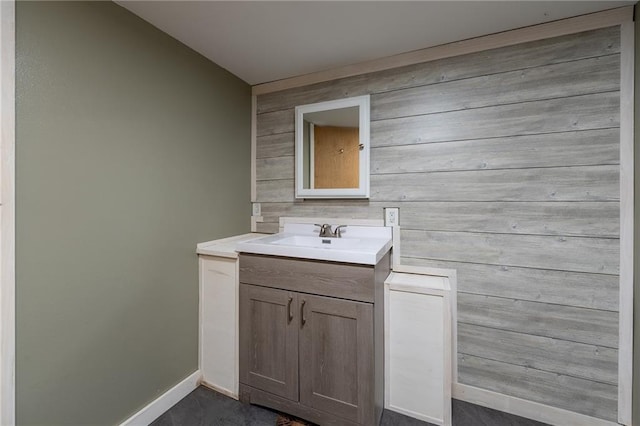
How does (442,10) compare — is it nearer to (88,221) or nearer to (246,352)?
(88,221)

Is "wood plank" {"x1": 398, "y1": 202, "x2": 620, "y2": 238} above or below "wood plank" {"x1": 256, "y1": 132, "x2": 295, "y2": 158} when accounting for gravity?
below

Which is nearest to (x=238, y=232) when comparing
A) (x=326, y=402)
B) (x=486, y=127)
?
(x=326, y=402)

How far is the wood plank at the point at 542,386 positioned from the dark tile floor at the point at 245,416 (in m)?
0.14

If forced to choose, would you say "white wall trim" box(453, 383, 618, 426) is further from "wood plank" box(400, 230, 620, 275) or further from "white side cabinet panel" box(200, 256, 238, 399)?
"white side cabinet panel" box(200, 256, 238, 399)

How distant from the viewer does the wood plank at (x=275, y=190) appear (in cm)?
226

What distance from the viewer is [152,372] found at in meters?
1.58

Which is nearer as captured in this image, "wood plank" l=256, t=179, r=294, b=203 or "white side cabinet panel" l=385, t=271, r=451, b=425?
"white side cabinet panel" l=385, t=271, r=451, b=425

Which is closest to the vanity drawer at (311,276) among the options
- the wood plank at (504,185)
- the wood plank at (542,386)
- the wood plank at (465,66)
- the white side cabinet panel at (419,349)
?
the white side cabinet panel at (419,349)

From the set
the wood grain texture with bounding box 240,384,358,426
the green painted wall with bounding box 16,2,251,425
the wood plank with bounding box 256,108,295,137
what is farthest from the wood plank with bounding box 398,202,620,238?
the green painted wall with bounding box 16,2,251,425

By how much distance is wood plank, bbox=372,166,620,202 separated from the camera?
4.83ft

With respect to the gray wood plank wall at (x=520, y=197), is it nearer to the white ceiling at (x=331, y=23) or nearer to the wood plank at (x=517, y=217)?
the wood plank at (x=517, y=217)

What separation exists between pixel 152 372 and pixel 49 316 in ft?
2.13

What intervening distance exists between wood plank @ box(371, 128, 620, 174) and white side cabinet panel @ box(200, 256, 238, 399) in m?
1.24

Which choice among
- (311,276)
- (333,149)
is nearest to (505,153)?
(333,149)
